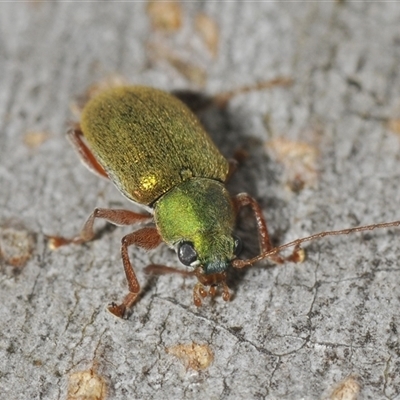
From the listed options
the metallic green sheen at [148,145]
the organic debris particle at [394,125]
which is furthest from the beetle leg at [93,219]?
the organic debris particle at [394,125]

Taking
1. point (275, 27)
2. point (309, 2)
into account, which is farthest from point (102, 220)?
point (309, 2)

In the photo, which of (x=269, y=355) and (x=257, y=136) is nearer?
(x=269, y=355)

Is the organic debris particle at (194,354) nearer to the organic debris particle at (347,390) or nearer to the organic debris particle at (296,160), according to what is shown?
the organic debris particle at (347,390)

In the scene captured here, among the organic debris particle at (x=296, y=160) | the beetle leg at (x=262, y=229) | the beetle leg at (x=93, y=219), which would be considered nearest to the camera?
the beetle leg at (x=262, y=229)

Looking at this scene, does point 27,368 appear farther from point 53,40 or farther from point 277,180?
point 53,40

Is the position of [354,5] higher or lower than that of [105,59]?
lower

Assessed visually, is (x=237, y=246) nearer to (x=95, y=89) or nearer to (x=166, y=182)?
(x=166, y=182)

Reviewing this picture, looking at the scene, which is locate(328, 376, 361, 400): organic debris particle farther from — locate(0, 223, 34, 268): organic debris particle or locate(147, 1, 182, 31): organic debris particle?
locate(147, 1, 182, 31): organic debris particle
